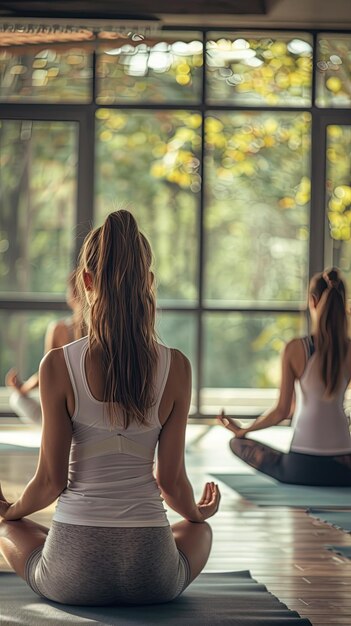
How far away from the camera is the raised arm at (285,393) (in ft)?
16.0

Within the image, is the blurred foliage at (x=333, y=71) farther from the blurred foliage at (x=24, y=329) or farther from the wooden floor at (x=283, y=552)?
the wooden floor at (x=283, y=552)

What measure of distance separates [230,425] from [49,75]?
13.4 feet

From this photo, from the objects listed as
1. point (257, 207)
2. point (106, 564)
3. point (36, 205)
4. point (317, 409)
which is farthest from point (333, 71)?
point (106, 564)

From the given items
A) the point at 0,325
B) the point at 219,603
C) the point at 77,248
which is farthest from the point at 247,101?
the point at 219,603

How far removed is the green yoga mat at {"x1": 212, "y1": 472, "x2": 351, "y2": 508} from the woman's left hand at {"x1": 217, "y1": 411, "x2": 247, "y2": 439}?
0.75 feet

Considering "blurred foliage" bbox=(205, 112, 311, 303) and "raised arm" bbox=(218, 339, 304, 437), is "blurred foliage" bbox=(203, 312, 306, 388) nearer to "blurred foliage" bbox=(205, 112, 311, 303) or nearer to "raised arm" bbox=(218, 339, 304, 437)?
"blurred foliage" bbox=(205, 112, 311, 303)

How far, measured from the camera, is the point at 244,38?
8.01m

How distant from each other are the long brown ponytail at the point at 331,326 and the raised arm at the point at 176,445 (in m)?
2.11

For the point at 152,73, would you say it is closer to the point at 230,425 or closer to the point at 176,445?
the point at 230,425

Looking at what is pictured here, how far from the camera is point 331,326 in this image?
4754mm

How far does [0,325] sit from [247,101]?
2.31 meters

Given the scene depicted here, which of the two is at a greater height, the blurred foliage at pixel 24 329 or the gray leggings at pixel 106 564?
the blurred foliage at pixel 24 329

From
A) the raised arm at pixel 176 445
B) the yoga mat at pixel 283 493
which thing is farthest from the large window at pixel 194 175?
the raised arm at pixel 176 445

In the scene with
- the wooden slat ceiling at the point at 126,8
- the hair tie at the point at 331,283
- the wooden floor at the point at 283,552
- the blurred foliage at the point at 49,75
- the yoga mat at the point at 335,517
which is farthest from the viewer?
the blurred foliage at the point at 49,75
